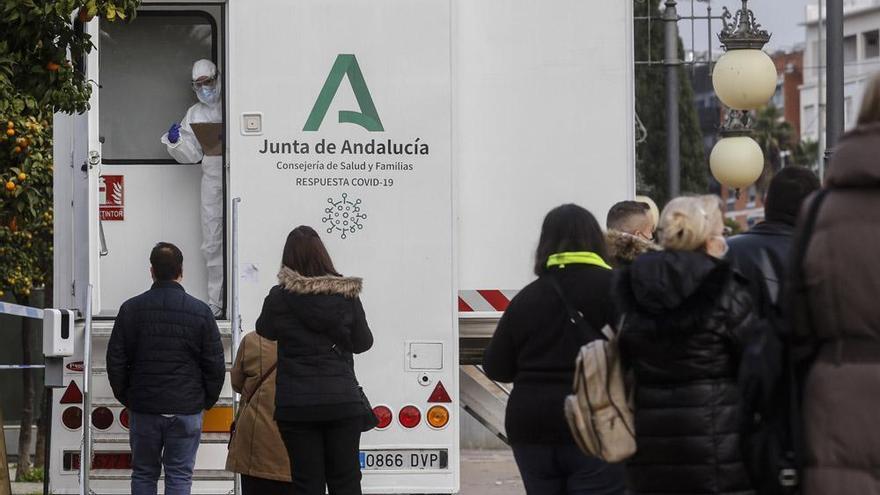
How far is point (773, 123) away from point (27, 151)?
7443 centimetres

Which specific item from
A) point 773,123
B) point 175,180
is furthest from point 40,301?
point 773,123

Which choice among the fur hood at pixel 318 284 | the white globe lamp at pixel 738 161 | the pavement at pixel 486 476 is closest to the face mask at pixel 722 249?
the fur hood at pixel 318 284

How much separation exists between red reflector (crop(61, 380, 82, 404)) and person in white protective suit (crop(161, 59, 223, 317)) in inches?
40.0

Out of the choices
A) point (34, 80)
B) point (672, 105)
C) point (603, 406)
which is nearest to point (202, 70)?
point (34, 80)

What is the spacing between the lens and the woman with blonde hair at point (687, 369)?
4.82 metres

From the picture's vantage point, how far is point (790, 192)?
18.6ft

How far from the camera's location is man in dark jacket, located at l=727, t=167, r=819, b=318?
553 cm

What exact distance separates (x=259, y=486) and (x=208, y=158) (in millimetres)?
2035

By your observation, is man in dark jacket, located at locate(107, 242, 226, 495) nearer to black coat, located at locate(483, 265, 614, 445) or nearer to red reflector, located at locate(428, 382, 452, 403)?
red reflector, located at locate(428, 382, 452, 403)

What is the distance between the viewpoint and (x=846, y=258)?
4.36 meters

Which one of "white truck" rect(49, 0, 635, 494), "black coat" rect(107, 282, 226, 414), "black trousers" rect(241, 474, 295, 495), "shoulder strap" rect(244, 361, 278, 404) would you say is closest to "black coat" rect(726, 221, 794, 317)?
"white truck" rect(49, 0, 635, 494)

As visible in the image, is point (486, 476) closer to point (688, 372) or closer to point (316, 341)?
point (316, 341)

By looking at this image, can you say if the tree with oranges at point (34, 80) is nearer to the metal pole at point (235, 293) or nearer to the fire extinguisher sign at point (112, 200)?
the fire extinguisher sign at point (112, 200)

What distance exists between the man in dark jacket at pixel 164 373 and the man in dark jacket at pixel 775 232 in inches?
127
